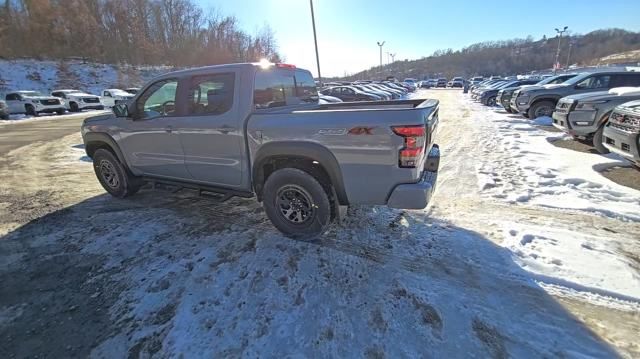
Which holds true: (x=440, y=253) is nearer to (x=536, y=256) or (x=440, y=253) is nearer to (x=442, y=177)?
(x=536, y=256)

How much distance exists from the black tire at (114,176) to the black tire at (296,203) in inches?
111

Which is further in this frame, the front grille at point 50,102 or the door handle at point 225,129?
the front grille at point 50,102

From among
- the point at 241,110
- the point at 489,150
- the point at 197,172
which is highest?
the point at 241,110

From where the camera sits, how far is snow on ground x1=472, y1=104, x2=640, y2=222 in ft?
14.8

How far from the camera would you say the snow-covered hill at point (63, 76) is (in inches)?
1415

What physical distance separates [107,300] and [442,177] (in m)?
5.33

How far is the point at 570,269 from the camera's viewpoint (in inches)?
123

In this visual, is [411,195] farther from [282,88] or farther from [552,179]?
[552,179]

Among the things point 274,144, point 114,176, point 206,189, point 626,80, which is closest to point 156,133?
point 206,189

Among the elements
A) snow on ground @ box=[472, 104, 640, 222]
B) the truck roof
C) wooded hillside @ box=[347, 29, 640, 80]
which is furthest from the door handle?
wooded hillside @ box=[347, 29, 640, 80]

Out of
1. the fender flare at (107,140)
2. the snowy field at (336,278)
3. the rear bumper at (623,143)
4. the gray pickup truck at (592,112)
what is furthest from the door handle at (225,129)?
the gray pickup truck at (592,112)

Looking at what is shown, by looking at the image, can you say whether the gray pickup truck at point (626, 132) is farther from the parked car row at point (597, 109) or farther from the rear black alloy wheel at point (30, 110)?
the rear black alloy wheel at point (30, 110)

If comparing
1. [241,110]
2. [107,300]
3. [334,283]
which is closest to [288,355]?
[334,283]

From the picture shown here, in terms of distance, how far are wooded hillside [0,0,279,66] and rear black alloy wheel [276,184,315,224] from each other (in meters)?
54.0
